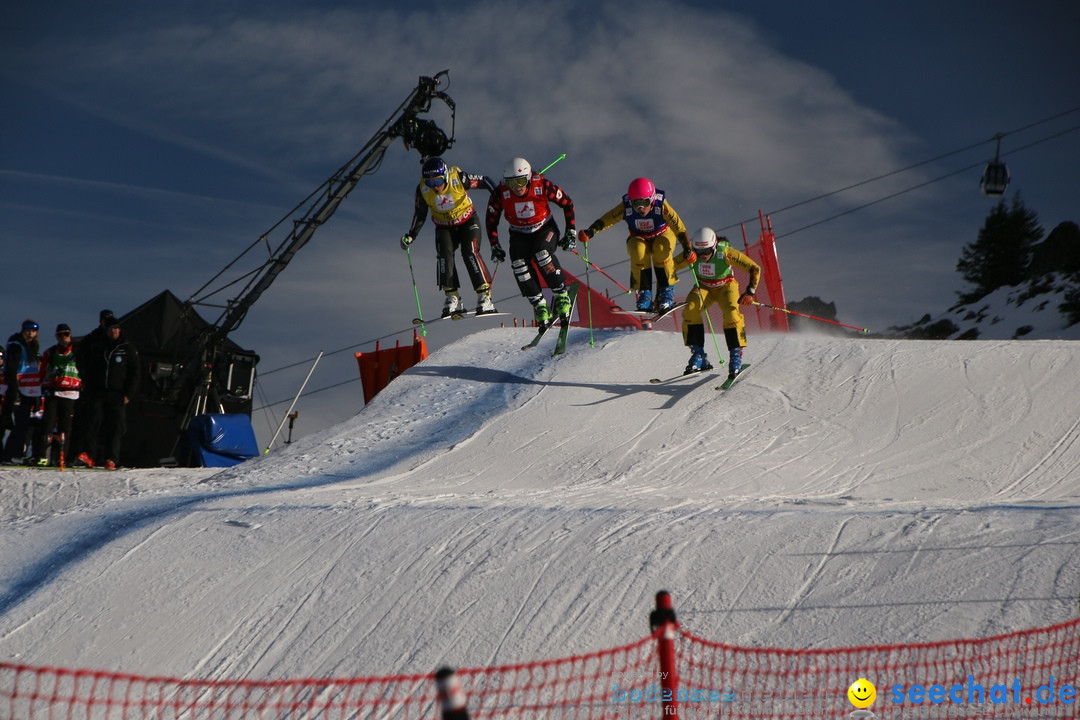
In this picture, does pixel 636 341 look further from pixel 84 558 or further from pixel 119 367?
pixel 84 558

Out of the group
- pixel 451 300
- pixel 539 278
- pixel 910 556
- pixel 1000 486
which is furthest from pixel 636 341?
pixel 910 556

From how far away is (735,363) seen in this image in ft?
36.1

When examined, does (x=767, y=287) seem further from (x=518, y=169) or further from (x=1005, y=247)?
(x=1005, y=247)

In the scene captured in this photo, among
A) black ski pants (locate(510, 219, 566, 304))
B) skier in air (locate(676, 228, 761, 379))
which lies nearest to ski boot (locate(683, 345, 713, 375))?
skier in air (locate(676, 228, 761, 379))

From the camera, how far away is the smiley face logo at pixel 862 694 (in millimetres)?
4324

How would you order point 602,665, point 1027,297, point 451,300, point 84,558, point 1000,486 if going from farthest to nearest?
point 1027,297
point 451,300
point 1000,486
point 84,558
point 602,665

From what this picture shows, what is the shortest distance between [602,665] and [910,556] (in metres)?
1.97

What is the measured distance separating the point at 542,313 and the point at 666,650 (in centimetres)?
934

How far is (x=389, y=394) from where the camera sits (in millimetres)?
12984

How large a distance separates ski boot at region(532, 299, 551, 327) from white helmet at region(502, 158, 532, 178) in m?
1.74

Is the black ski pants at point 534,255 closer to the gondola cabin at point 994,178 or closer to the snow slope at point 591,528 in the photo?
the snow slope at point 591,528

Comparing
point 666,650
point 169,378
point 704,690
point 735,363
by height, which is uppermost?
point 169,378

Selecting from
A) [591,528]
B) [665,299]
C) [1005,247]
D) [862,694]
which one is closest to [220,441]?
[665,299]

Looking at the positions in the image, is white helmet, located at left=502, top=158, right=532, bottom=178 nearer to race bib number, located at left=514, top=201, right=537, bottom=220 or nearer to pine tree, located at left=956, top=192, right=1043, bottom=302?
race bib number, located at left=514, top=201, right=537, bottom=220
